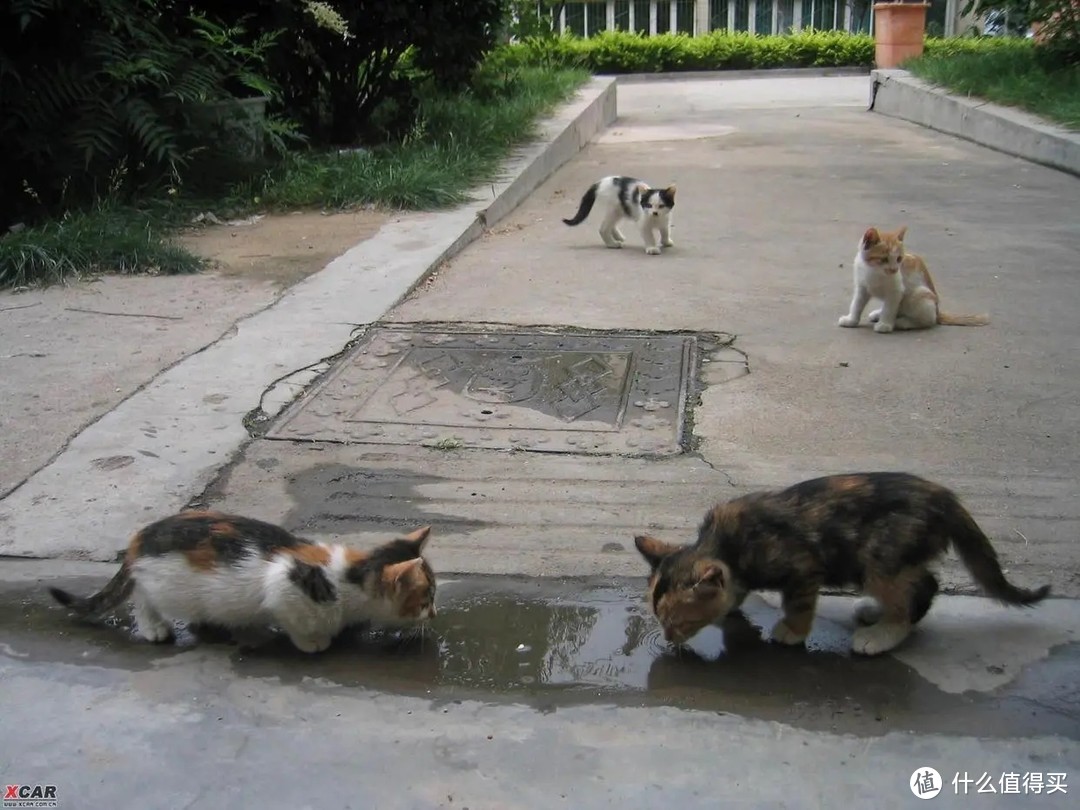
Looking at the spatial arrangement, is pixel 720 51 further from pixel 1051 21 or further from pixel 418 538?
pixel 418 538

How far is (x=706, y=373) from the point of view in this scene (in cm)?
601

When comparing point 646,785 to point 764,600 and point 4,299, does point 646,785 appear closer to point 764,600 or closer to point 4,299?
point 764,600

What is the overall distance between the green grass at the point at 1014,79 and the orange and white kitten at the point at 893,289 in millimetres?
8120

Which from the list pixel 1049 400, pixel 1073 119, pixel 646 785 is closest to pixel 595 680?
pixel 646 785

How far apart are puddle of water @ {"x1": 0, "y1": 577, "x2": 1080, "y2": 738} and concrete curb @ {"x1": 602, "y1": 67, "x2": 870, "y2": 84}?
28.1m

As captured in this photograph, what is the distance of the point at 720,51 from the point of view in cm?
3188

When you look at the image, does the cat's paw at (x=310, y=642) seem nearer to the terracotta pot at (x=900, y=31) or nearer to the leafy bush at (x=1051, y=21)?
the leafy bush at (x=1051, y=21)

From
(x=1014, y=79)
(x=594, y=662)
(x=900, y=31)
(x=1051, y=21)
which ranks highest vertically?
(x=1051, y=21)

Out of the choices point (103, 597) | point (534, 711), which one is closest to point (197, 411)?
point (103, 597)

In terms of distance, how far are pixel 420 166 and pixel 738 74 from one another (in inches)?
888

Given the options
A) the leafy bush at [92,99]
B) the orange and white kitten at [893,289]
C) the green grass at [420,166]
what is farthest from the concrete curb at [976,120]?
the leafy bush at [92,99]

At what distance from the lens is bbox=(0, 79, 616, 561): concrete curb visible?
432 cm

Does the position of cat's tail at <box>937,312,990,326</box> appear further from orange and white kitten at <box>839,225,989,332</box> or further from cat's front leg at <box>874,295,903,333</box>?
cat's front leg at <box>874,295,903,333</box>

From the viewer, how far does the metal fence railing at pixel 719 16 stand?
37.5 metres
